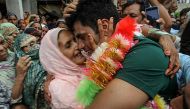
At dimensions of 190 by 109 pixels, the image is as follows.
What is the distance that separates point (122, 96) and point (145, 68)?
15cm

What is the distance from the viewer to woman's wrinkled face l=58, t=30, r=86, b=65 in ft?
7.74

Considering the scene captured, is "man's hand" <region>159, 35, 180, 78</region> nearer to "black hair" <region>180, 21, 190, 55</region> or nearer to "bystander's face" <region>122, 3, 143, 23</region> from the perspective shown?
"black hair" <region>180, 21, 190, 55</region>

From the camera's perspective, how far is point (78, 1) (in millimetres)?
1901

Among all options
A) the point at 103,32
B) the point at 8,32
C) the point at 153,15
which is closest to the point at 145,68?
the point at 103,32

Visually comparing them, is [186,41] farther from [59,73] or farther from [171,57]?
[59,73]

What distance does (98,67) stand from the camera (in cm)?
157

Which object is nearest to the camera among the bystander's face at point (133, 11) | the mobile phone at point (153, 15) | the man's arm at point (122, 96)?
the man's arm at point (122, 96)

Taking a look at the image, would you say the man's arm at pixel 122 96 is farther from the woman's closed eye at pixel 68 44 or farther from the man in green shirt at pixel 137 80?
the woman's closed eye at pixel 68 44

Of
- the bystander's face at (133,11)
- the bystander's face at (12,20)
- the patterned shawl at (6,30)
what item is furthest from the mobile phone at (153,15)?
the bystander's face at (12,20)

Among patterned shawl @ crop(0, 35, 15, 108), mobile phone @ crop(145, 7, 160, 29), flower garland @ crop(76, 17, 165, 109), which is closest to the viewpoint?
flower garland @ crop(76, 17, 165, 109)

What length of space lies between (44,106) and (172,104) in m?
1.23

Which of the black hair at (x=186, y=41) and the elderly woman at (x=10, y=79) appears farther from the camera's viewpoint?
the elderly woman at (x=10, y=79)

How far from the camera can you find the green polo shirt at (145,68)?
4.73 ft

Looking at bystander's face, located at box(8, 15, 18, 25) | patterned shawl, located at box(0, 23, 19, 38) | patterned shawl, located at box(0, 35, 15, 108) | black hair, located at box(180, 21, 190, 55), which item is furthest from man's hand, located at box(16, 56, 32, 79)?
bystander's face, located at box(8, 15, 18, 25)
